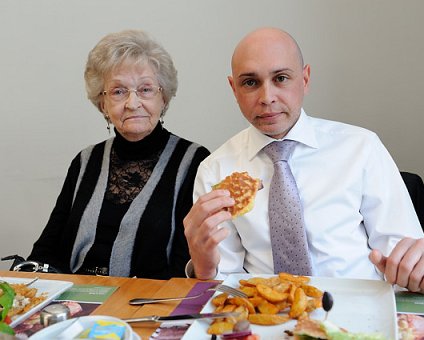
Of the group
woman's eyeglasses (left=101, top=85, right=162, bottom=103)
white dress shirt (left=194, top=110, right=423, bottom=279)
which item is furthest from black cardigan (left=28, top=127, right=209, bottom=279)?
→ white dress shirt (left=194, top=110, right=423, bottom=279)

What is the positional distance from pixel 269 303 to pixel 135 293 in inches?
15.4

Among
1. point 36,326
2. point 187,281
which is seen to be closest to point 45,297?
point 36,326

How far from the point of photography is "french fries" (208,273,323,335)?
1.08 m

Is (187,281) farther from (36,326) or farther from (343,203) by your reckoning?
(343,203)

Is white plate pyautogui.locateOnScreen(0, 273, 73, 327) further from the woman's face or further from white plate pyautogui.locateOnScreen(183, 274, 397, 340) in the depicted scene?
the woman's face

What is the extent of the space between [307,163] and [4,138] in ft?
6.87

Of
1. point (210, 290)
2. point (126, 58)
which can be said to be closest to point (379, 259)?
point (210, 290)

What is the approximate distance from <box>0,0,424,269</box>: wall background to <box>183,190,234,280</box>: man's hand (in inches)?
55.9

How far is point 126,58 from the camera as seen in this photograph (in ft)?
6.88

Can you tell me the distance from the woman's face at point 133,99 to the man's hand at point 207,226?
0.85 m

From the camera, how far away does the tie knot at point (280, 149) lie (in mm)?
1610

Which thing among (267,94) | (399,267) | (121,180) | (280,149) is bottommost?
(399,267)

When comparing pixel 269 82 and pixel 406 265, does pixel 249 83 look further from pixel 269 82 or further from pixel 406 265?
pixel 406 265

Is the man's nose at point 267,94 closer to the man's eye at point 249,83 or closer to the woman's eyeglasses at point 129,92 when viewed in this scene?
the man's eye at point 249,83
